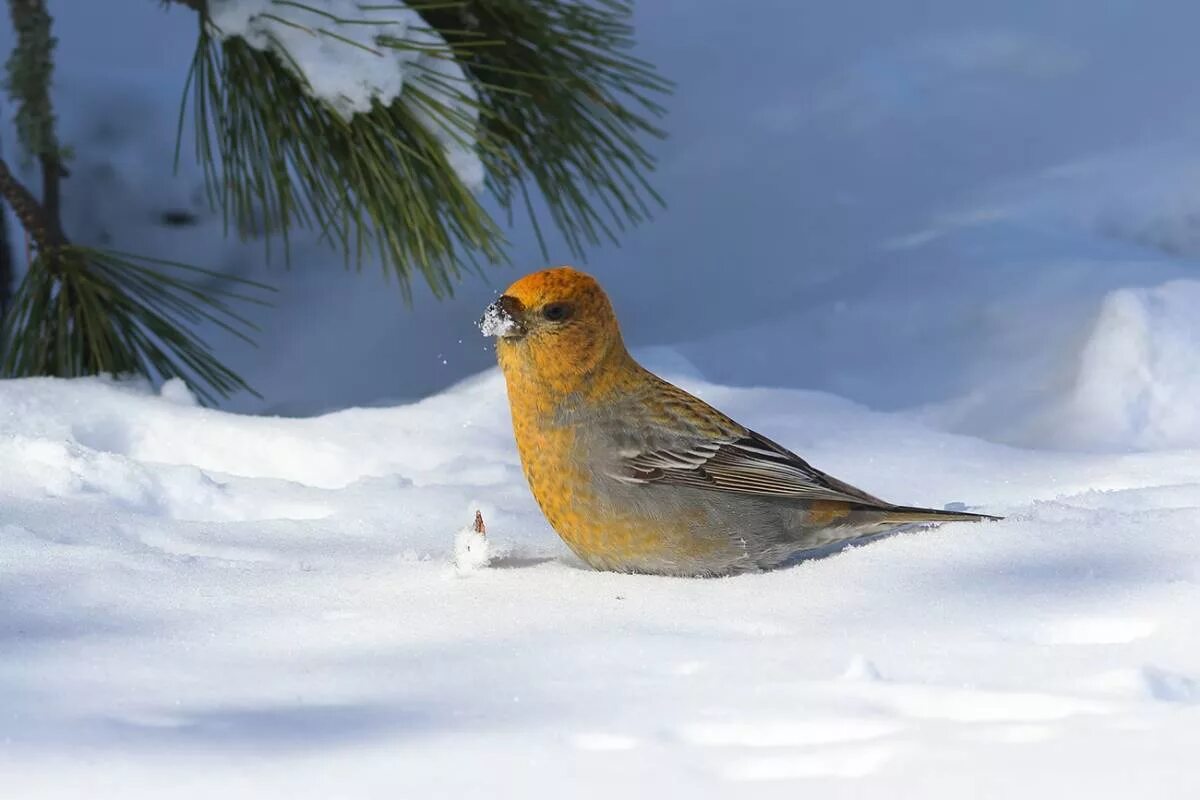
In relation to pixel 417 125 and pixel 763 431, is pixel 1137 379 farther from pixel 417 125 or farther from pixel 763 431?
pixel 417 125

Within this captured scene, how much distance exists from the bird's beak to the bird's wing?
0.93 ft

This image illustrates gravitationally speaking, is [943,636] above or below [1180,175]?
below

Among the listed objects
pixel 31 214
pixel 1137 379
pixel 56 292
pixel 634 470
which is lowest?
pixel 634 470

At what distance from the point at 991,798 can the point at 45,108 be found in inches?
134

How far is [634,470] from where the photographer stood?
8.02 ft

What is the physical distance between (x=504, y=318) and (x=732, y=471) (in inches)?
18.2

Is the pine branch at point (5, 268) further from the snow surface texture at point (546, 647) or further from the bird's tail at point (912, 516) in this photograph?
the bird's tail at point (912, 516)

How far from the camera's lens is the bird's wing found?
2.45 m

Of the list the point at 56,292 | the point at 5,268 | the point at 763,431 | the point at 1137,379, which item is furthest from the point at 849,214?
the point at 5,268

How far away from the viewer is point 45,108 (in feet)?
13.3

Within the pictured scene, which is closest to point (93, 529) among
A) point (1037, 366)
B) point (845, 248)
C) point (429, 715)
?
A: point (429, 715)

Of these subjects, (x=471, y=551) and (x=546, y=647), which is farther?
(x=471, y=551)

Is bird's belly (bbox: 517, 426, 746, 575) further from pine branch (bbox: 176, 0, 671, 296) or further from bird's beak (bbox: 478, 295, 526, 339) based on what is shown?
pine branch (bbox: 176, 0, 671, 296)

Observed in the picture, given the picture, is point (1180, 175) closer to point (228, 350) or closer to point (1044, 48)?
point (1044, 48)
